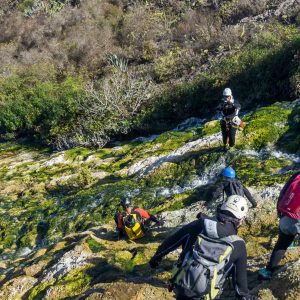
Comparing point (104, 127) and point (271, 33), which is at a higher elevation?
point (271, 33)

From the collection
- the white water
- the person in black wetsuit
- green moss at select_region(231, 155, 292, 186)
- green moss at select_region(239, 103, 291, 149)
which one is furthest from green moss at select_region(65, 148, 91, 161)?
the person in black wetsuit

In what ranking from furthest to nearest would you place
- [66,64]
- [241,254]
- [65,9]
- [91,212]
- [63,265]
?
1. [65,9]
2. [66,64]
3. [91,212]
4. [63,265]
5. [241,254]

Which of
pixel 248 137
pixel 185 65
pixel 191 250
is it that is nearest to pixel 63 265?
pixel 191 250

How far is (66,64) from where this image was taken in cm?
3322

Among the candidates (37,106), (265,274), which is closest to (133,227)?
(265,274)

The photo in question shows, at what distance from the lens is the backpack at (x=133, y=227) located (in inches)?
390

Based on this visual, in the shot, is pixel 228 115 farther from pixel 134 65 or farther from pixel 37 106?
pixel 134 65

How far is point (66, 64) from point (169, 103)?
12.2m

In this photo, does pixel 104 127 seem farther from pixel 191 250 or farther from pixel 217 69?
pixel 191 250

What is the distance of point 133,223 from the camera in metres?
9.90

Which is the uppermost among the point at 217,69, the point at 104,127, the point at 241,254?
the point at 241,254

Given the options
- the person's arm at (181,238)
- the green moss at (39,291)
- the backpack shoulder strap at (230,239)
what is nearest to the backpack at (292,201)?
the backpack shoulder strap at (230,239)

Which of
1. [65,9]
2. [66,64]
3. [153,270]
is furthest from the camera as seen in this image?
[65,9]

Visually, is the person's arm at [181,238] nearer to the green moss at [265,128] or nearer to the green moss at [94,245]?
the green moss at [94,245]
